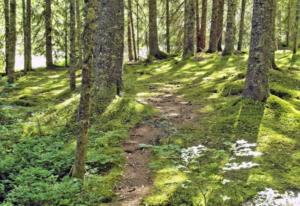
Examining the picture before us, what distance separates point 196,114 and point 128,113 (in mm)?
1824

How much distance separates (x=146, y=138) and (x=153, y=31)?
14270mm

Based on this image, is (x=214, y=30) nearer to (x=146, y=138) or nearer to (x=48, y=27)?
(x=48, y=27)

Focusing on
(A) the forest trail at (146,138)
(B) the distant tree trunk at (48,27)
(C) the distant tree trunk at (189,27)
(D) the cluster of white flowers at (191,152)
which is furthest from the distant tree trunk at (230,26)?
(D) the cluster of white flowers at (191,152)

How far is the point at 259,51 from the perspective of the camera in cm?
998

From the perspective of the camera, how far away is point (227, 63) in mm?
18672

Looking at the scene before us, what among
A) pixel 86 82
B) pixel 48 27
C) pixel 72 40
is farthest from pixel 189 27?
pixel 86 82

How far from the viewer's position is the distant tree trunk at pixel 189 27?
777 inches

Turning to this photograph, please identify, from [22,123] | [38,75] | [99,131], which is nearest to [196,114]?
[99,131]

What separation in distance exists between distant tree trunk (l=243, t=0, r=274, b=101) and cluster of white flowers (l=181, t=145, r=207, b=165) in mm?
2743

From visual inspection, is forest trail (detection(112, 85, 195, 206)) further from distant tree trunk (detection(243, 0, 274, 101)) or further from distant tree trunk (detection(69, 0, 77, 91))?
distant tree trunk (detection(69, 0, 77, 91))

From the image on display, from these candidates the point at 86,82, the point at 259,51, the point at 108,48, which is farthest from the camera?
the point at 108,48

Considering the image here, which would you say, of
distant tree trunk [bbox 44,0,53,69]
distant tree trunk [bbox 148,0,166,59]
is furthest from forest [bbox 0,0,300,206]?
distant tree trunk [bbox 44,0,53,69]

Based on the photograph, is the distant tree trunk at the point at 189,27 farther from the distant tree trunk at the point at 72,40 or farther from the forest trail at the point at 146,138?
the distant tree trunk at the point at 72,40

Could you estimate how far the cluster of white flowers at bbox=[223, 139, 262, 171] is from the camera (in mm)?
7430
